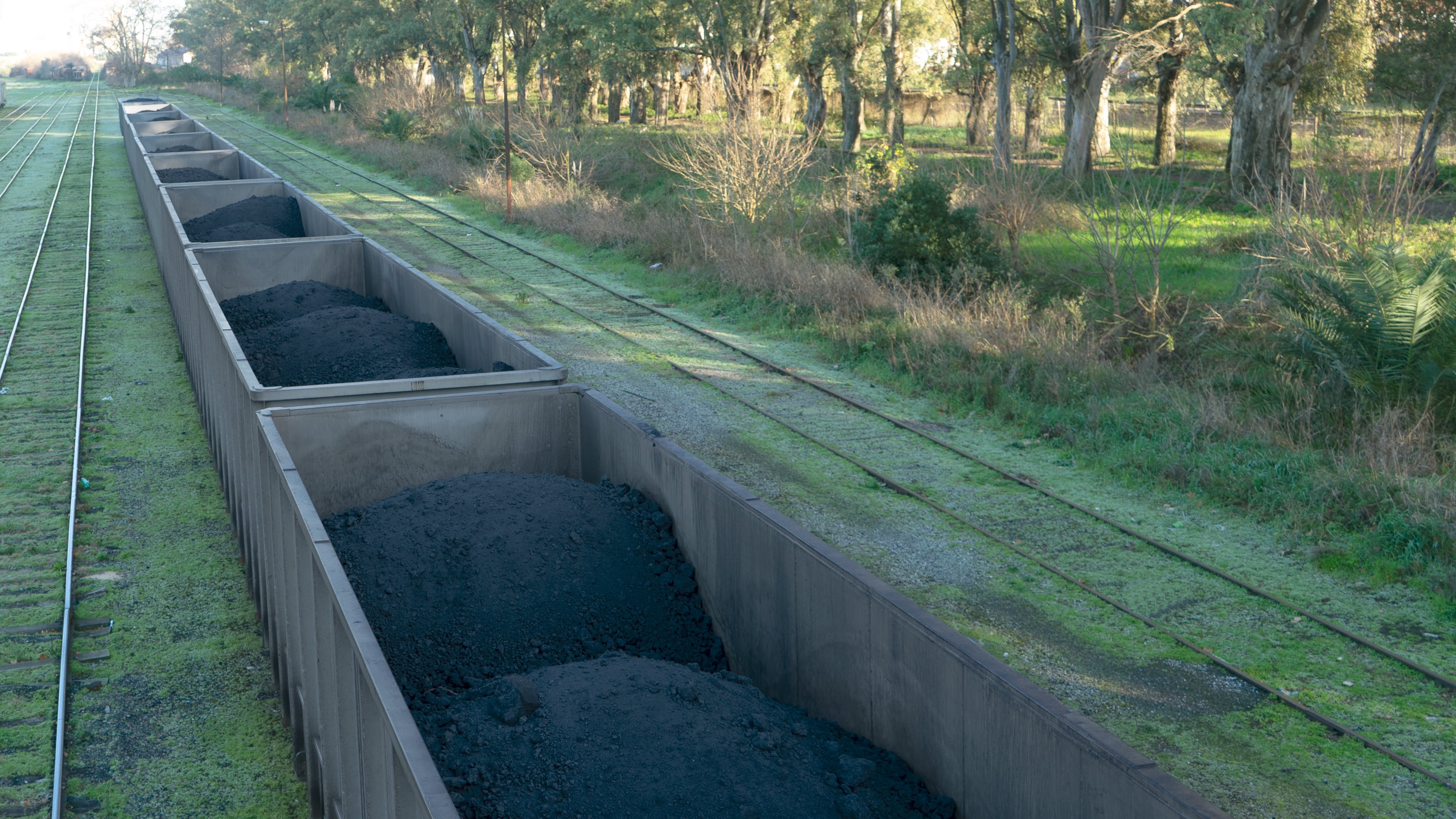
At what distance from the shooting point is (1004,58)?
30.8 metres

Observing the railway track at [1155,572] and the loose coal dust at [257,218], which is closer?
the railway track at [1155,572]

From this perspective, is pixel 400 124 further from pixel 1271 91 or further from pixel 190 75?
pixel 190 75

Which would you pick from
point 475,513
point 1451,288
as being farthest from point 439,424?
point 1451,288

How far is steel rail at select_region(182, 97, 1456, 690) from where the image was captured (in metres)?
6.82

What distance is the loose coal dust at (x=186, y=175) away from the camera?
23.7m

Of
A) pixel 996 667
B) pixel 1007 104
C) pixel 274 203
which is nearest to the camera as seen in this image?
pixel 996 667

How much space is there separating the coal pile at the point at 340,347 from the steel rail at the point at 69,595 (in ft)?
5.88

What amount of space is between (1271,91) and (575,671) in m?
21.8

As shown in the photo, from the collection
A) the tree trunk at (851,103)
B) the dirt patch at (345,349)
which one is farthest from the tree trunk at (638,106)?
the dirt patch at (345,349)

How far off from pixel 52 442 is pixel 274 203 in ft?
27.0

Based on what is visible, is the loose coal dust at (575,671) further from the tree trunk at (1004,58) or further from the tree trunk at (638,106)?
the tree trunk at (638,106)

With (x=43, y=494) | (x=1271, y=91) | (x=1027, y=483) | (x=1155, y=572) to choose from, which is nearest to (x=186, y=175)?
(x=43, y=494)

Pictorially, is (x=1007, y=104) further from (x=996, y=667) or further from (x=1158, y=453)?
(x=996, y=667)

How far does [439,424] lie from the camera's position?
745cm
